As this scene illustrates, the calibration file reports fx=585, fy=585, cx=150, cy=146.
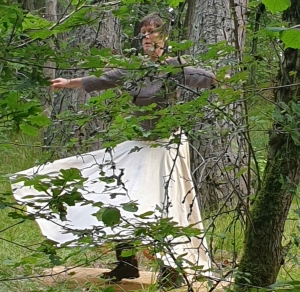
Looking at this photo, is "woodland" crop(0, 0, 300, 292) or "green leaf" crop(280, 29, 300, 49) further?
"woodland" crop(0, 0, 300, 292)

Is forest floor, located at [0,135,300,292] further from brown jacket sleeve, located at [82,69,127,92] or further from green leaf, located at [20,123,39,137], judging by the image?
green leaf, located at [20,123,39,137]

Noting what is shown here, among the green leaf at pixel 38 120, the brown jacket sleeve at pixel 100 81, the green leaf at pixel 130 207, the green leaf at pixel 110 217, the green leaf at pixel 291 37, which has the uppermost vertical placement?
the green leaf at pixel 291 37

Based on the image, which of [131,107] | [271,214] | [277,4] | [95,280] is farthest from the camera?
[95,280]

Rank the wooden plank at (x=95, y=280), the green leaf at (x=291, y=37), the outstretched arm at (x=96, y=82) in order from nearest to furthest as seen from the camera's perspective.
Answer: the green leaf at (x=291, y=37), the outstretched arm at (x=96, y=82), the wooden plank at (x=95, y=280)

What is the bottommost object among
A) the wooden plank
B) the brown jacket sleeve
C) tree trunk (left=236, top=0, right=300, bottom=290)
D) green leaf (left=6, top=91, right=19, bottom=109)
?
the wooden plank

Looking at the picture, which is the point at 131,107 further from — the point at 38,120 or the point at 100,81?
the point at 100,81

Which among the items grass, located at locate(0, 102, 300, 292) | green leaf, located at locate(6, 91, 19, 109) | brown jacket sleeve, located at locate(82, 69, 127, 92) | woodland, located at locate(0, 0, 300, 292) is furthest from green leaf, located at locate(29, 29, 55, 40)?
brown jacket sleeve, located at locate(82, 69, 127, 92)

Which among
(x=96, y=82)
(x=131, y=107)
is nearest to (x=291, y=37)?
(x=131, y=107)

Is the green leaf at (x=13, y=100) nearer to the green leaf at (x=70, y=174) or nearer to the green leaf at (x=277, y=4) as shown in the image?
the green leaf at (x=70, y=174)

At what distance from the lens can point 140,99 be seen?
9.90 ft

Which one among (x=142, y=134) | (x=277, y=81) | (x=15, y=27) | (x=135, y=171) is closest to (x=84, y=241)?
(x=142, y=134)

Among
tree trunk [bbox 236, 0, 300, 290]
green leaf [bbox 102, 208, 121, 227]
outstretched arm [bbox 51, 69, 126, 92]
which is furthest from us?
outstretched arm [bbox 51, 69, 126, 92]

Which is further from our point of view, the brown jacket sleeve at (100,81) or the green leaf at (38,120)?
the brown jacket sleeve at (100,81)

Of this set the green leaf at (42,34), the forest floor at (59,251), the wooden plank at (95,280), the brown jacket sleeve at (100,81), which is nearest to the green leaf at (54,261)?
the green leaf at (42,34)
